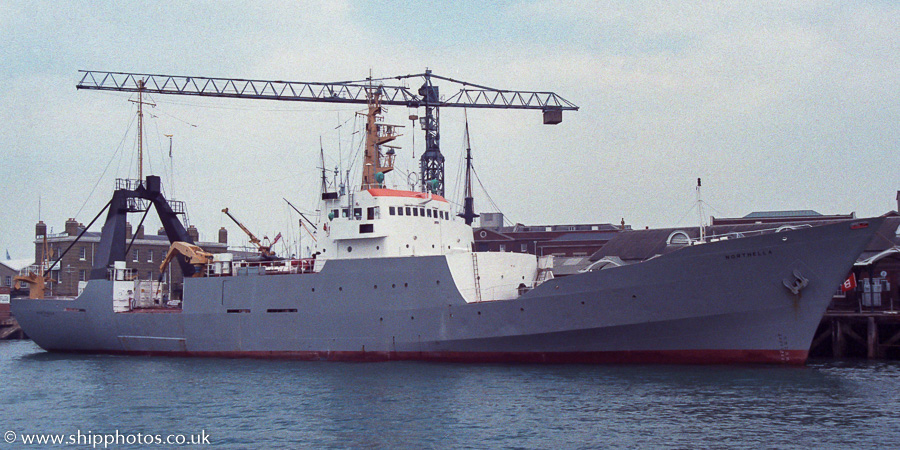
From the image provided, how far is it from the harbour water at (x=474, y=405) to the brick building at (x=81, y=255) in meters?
22.8

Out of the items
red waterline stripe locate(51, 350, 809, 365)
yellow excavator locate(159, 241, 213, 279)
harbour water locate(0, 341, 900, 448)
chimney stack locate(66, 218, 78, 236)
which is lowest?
harbour water locate(0, 341, 900, 448)

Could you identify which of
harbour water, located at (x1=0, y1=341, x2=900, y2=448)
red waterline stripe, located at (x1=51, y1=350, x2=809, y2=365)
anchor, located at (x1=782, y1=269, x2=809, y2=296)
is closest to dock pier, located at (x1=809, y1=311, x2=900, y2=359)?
harbour water, located at (x1=0, y1=341, x2=900, y2=448)

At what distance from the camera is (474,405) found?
16656 millimetres

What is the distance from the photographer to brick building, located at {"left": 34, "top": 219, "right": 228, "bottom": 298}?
1732 inches

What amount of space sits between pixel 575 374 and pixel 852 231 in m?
7.54

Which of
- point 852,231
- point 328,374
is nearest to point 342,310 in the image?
point 328,374

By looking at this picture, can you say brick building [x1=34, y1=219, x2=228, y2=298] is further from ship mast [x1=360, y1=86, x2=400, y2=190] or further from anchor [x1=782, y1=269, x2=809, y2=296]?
anchor [x1=782, y1=269, x2=809, y2=296]

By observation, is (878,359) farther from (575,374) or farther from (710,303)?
(575,374)

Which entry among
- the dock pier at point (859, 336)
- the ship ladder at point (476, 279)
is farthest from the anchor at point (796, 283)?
the ship ladder at point (476, 279)

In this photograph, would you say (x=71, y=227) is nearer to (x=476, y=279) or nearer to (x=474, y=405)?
(x=476, y=279)

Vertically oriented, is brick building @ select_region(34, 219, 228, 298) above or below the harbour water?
above

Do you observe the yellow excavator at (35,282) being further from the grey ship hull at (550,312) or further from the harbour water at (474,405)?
the harbour water at (474,405)

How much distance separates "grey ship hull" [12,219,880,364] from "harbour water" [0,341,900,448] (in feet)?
1.99

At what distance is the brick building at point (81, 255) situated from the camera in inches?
1732
